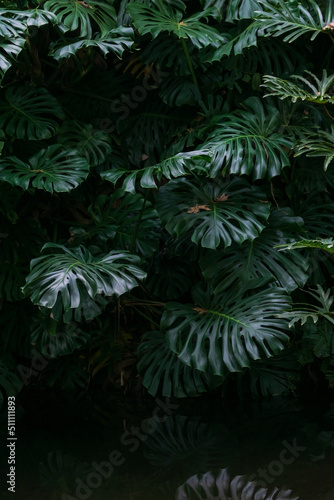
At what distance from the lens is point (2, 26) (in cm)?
274

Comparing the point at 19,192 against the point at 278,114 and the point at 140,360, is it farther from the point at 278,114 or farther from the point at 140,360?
the point at 278,114

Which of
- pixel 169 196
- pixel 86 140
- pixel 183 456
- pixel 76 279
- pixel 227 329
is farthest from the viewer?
pixel 86 140

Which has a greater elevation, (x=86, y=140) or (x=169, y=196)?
(x=86, y=140)

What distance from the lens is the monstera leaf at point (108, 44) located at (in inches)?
113

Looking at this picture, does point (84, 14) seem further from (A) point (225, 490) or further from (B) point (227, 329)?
(A) point (225, 490)

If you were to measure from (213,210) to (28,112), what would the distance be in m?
1.04

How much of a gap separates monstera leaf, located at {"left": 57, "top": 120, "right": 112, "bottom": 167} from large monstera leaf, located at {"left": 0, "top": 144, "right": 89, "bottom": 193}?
0.52 feet

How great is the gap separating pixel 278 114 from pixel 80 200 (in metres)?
1.10

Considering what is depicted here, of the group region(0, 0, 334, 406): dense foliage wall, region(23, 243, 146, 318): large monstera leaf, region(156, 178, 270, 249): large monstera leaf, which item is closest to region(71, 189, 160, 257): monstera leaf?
region(0, 0, 334, 406): dense foliage wall

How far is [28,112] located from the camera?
3.08 meters

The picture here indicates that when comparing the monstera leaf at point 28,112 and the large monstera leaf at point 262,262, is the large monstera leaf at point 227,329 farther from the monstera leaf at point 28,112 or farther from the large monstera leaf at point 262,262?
the monstera leaf at point 28,112

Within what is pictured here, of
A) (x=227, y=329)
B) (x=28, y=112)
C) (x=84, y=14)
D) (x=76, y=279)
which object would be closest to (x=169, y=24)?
(x=84, y=14)

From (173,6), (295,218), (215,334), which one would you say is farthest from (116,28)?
Answer: (215,334)

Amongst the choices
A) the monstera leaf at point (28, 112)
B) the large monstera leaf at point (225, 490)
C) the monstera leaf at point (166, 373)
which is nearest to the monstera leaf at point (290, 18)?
the monstera leaf at point (28, 112)
